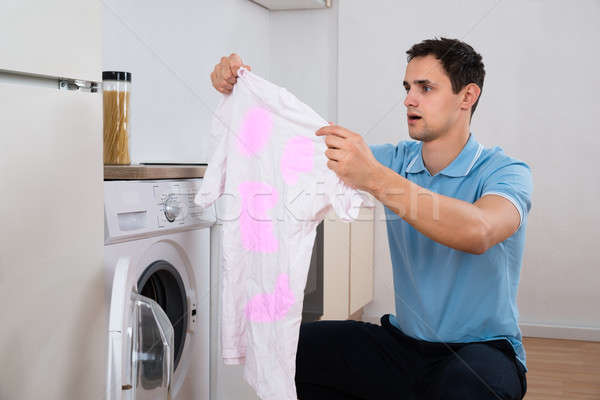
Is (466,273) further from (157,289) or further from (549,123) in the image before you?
(549,123)

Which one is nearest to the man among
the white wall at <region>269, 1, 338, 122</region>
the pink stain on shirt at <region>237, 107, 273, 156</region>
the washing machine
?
the pink stain on shirt at <region>237, 107, 273, 156</region>

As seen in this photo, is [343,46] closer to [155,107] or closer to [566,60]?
[566,60]

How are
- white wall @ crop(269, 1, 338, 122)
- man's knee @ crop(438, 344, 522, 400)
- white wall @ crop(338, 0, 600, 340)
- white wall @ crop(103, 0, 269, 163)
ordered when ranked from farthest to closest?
white wall @ crop(269, 1, 338, 122) < white wall @ crop(338, 0, 600, 340) < white wall @ crop(103, 0, 269, 163) < man's knee @ crop(438, 344, 522, 400)

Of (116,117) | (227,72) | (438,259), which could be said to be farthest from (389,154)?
(116,117)

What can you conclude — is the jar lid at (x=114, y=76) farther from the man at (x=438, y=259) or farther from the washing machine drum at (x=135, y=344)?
the washing machine drum at (x=135, y=344)

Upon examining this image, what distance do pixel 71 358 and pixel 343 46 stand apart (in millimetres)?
2597

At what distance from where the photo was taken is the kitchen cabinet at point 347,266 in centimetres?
246

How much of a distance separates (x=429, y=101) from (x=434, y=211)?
43 centimetres

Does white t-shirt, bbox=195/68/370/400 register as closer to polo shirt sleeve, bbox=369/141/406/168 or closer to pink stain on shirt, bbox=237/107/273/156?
pink stain on shirt, bbox=237/107/273/156

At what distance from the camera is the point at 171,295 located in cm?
150

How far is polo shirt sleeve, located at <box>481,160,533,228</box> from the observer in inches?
46.7

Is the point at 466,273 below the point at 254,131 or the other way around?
below

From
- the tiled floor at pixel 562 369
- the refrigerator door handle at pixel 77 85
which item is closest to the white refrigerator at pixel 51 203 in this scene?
the refrigerator door handle at pixel 77 85

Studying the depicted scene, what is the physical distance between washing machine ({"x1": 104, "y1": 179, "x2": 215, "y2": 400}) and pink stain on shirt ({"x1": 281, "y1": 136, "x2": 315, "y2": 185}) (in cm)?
32
